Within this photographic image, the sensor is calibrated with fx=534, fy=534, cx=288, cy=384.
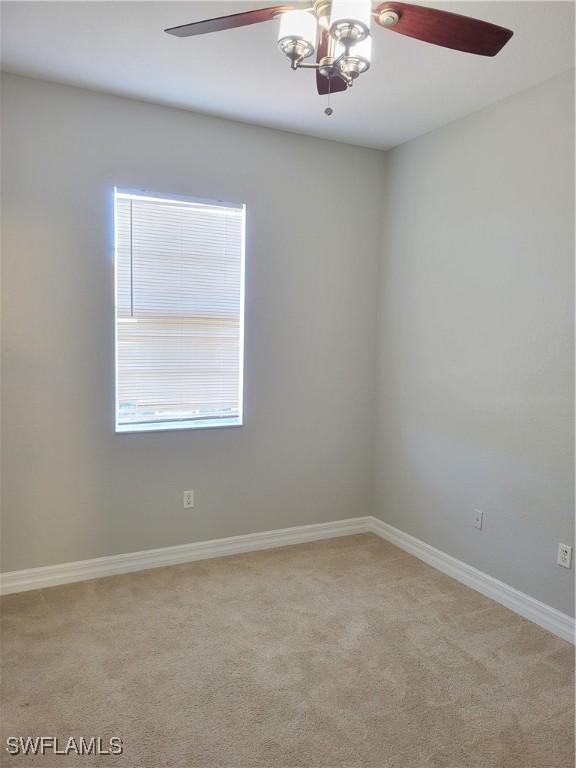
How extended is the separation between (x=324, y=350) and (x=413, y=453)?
0.91m

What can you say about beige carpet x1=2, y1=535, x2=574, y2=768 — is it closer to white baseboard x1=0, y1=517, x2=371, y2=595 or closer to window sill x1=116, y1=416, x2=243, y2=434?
white baseboard x1=0, y1=517, x2=371, y2=595

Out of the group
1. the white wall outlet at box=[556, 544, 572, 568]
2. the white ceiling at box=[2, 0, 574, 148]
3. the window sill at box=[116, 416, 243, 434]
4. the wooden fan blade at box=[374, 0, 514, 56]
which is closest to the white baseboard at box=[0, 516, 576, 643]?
the white wall outlet at box=[556, 544, 572, 568]

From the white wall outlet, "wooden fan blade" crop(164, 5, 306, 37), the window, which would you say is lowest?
the white wall outlet

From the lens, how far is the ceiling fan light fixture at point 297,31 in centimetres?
153

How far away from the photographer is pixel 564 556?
2553 millimetres

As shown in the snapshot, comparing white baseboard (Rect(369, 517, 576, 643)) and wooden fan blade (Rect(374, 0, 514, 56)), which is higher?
wooden fan blade (Rect(374, 0, 514, 56))

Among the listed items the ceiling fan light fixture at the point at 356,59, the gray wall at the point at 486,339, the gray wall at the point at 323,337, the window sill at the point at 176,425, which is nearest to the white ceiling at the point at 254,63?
the gray wall at the point at 323,337

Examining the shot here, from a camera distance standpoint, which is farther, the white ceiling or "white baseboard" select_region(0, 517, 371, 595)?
"white baseboard" select_region(0, 517, 371, 595)

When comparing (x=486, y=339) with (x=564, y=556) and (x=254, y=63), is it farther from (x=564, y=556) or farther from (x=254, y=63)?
(x=254, y=63)

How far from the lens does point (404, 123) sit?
318cm

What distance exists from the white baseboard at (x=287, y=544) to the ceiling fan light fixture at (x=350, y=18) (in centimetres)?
259

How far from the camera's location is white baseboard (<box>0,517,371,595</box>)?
2.90 metres

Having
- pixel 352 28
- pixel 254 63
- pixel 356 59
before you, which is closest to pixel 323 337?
pixel 254 63

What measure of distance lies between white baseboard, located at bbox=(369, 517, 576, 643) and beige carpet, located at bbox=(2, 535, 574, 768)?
65mm
